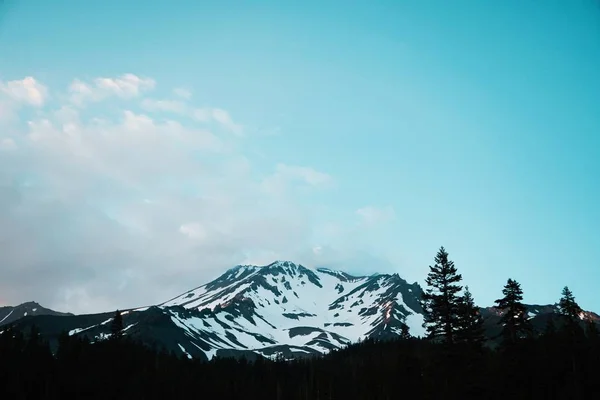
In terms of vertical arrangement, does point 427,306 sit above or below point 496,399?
above

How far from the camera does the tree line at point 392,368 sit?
115ft

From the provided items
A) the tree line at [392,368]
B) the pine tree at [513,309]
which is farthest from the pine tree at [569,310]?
the pine tree at [513,309]

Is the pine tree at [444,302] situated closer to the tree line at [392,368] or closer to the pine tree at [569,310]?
the tree line at [392,368]

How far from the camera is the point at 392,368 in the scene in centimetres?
11194

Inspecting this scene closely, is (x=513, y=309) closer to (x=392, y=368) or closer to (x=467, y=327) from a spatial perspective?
(x=467, y=327)

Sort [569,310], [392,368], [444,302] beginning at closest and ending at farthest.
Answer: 1. [444,302]
2. [569,310]
3. [392,368]

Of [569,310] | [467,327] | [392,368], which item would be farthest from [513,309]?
[392,368]

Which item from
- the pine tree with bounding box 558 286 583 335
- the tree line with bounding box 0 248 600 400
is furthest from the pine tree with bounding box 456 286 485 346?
the pine tree with bounding box 558 286 583 335

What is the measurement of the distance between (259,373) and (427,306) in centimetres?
12358

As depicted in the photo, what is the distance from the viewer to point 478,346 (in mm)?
35438

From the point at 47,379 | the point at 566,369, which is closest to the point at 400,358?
the point at 566,369

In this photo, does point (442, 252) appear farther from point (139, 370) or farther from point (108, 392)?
point (139, 370)

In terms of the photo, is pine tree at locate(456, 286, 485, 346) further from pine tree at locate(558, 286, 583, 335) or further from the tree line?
pine tree at locate(558, 286, 583, 335)

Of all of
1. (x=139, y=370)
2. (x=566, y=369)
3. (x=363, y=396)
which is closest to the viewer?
(x=566, y=369)
